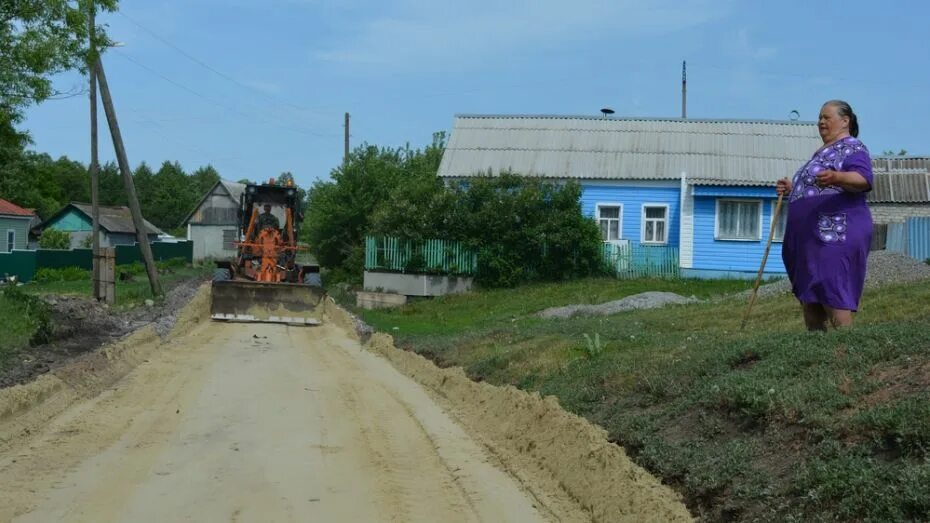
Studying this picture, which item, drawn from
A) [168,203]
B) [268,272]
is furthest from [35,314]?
[168,203]

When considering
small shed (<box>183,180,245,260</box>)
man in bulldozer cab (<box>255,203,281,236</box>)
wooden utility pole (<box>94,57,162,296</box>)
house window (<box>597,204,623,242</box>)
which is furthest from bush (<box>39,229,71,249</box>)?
man in bulldozer cab (<box>255,203,281,236</box>)

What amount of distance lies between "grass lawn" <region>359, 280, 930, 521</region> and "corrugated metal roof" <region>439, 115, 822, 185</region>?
22.8m

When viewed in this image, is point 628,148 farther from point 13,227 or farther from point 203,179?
point 203,179

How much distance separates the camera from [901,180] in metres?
39.2

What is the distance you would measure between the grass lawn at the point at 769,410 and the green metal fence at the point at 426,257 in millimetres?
18827

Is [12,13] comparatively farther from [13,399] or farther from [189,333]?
[13,399]

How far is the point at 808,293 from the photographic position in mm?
8570

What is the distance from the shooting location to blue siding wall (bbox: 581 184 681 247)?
114 feet

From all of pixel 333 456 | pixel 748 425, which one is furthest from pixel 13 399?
pixel 748 425

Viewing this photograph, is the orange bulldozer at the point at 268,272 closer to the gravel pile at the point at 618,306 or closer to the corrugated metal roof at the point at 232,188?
the gravel pile at the point at 618,306

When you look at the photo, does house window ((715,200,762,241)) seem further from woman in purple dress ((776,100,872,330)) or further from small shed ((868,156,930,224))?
woman in purple dress ((776,100,872,330))

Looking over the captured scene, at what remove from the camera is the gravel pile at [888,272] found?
21.8 meters

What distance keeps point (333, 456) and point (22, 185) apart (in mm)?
68560

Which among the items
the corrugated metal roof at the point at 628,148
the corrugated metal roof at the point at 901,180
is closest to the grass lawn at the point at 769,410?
the corrugated metal roof at the point at 628,148
